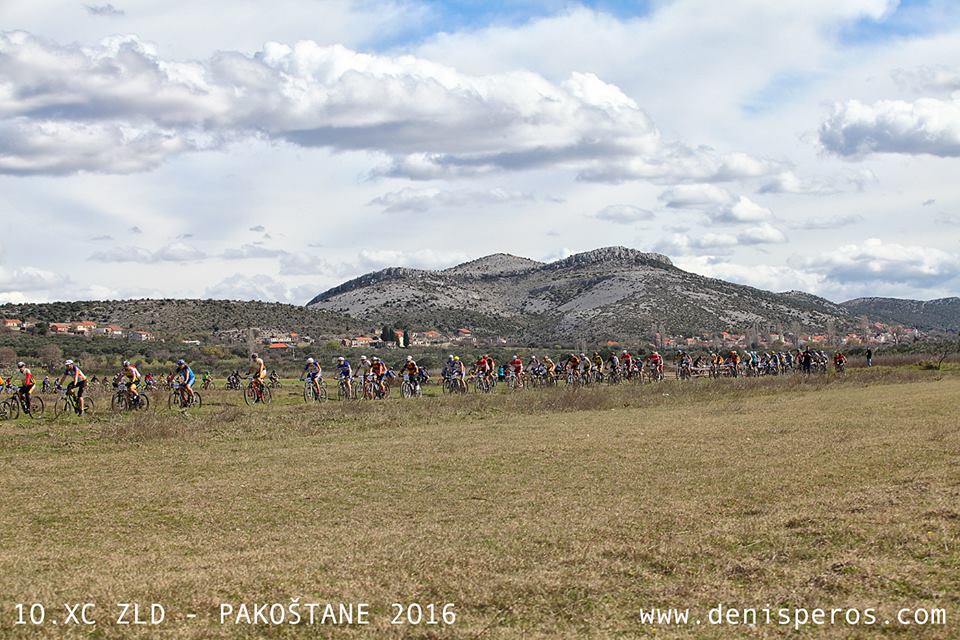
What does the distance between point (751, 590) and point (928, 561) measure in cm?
157

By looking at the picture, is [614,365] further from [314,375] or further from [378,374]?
[314,375]

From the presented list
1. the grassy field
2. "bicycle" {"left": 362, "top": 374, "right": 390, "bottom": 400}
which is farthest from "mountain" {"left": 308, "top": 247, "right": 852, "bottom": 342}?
the grassy field

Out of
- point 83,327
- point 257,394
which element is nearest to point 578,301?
point 83,327

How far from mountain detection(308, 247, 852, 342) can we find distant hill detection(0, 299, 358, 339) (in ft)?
73.7

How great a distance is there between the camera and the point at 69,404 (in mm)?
25359

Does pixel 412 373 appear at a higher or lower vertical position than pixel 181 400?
higher

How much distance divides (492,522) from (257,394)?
65.9 ft

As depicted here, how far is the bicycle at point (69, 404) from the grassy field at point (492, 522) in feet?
11.3

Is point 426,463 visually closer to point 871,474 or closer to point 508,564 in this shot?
point 871,474

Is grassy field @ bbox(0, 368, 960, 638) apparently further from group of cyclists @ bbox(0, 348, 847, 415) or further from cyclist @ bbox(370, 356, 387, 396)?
cyclist @ bbox(370, 356, 387, 396)

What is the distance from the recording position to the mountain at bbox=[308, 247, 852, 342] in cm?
12575

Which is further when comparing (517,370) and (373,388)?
(517,370)

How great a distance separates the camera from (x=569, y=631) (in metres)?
6.15

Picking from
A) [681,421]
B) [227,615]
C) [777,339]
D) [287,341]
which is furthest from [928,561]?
[777,339]
